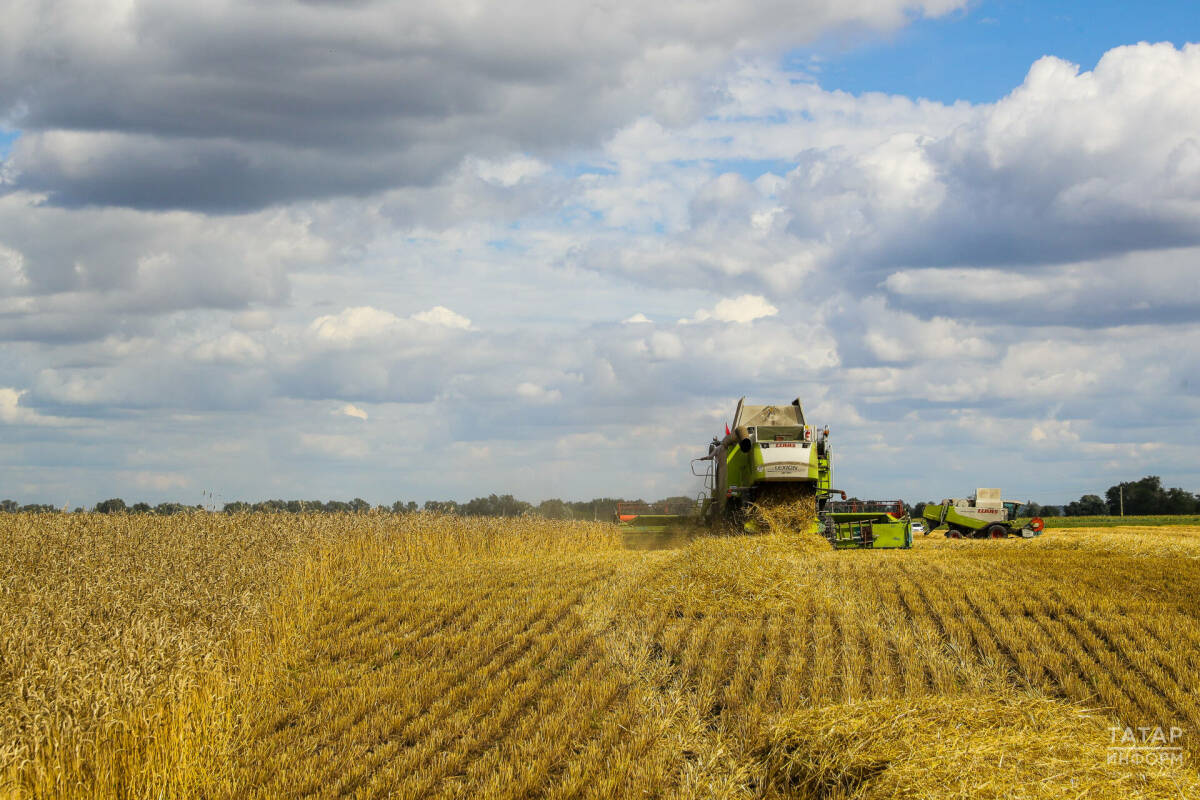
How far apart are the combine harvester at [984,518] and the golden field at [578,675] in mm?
17619

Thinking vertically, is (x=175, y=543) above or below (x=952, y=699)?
above

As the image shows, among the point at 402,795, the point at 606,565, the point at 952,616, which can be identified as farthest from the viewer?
the point at 606,565

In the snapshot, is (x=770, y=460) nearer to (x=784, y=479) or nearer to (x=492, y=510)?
(x=784, y=479)

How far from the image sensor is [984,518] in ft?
104

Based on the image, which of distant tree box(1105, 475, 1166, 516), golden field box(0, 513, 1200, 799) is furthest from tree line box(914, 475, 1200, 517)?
golden field box(0, 513, 1200, 799)

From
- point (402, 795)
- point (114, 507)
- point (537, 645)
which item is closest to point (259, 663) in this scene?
point (537, 645)

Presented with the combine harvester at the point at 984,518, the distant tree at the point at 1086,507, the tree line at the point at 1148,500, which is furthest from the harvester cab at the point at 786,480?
the distant tree at the point at 1086,507

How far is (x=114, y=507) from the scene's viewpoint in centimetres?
1989

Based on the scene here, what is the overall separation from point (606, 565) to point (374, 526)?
5228 mm

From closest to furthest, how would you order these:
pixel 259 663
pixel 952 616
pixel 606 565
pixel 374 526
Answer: pixel 259 663, pixel 952 616, pixel 606 565, pixel 374 526

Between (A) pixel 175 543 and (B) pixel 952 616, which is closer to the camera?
(B) pixel 952 616

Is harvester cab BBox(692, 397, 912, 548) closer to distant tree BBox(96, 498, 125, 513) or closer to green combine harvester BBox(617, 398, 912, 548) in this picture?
green combine harvester BBox(617, 398, 912, 548)

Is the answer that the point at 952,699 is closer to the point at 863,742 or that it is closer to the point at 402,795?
the point at 863,742

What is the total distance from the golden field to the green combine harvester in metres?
4.35
